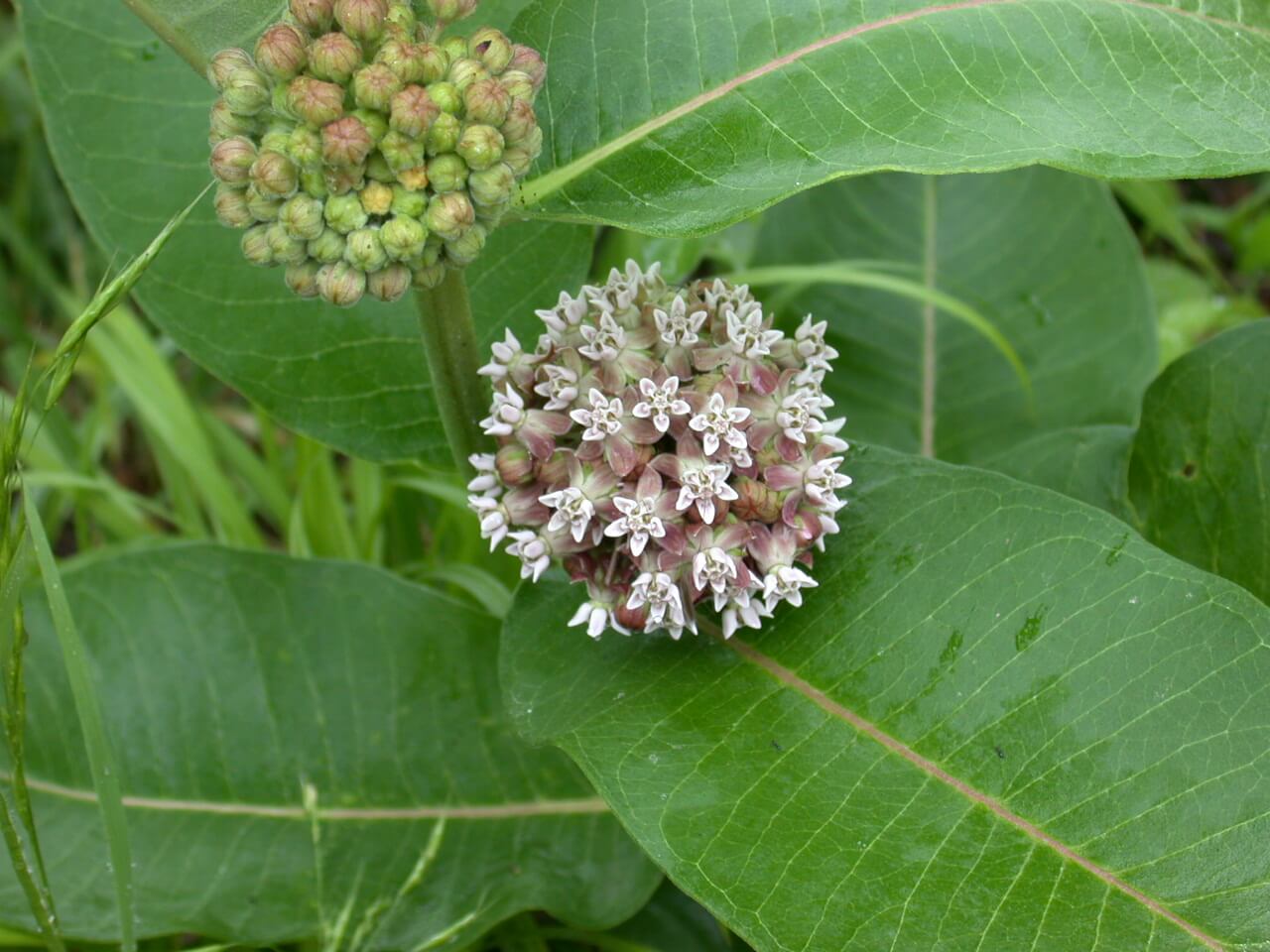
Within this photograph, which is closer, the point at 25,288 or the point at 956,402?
the point at 956,402

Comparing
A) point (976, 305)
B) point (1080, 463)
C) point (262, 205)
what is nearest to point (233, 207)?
point (262, 205)

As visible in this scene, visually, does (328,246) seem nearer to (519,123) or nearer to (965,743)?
(519,123)

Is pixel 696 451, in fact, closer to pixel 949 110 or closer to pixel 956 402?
pixel 949 110

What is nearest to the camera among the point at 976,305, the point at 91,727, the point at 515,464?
the point at 91,727

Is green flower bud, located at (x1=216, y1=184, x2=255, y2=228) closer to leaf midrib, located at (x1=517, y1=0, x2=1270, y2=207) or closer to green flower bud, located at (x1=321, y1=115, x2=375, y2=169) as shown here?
green flower bud, located at (x1=321, y1=115, x2=375, y2=169)

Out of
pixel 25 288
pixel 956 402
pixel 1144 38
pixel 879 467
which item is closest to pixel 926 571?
pixel 879 467

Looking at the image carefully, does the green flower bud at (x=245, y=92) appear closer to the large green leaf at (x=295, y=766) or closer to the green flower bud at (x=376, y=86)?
the green flower bud at (x=376, y=86)

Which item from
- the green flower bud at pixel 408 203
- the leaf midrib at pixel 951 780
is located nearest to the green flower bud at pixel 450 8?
the green flower bud at pixel 408 203
